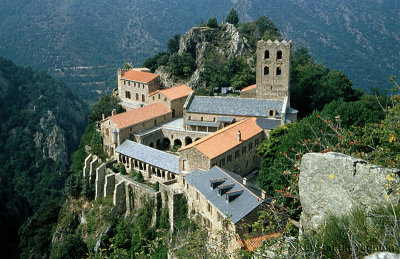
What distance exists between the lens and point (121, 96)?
75.4 metres

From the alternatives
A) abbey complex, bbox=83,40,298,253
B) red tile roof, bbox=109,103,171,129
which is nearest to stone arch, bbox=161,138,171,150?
abbey complex, bbox=83,40,298,253

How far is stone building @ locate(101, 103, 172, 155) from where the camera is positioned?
51.5 m

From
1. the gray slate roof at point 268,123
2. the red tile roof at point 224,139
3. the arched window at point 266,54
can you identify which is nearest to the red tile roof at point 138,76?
the arched window at point 266,54

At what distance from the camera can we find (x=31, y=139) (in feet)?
397

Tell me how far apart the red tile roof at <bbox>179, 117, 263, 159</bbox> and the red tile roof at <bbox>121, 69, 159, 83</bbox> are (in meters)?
26.3

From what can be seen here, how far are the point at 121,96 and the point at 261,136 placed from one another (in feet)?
116

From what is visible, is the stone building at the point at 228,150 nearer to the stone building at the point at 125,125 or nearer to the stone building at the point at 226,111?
the stone building at the point at 226,111

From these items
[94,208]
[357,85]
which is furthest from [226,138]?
[357,85]

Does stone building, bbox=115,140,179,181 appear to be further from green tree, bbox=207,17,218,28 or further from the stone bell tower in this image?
green tree, bbox=207,17,218,28

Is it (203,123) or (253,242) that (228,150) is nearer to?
(203,123)

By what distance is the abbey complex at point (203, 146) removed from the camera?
117ft

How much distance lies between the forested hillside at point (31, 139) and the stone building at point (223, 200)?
50507 mm

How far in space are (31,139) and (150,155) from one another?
86.0 meters

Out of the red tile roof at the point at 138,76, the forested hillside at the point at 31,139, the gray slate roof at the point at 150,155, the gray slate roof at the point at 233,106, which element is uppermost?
the red tile roof at the point at 138,76
